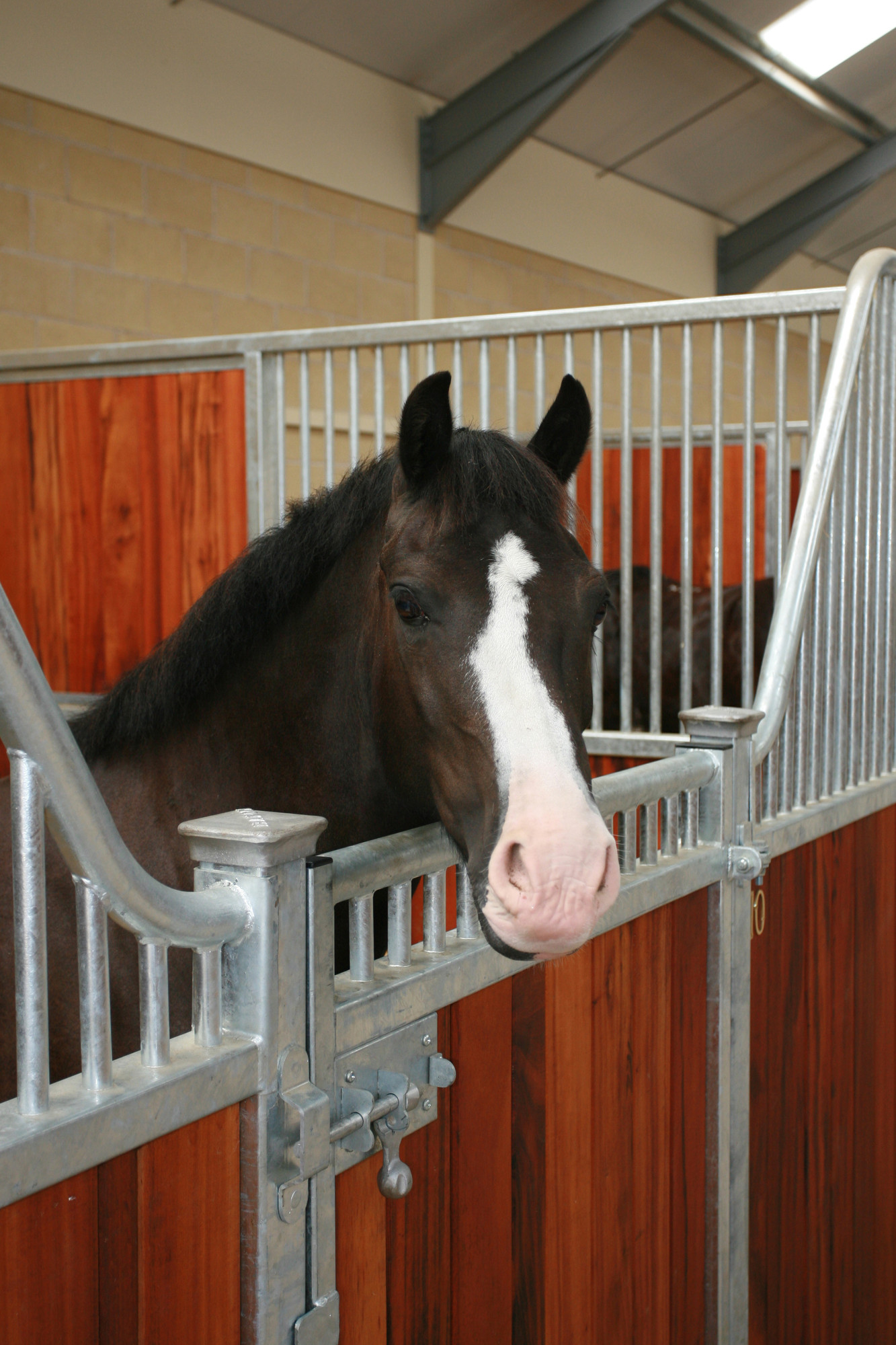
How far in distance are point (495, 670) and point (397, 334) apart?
1.53 meters

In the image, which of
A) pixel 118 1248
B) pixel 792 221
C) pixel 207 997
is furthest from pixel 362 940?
pixel 792 221

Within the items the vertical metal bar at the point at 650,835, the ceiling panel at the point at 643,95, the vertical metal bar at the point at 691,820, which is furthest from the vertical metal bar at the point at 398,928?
the ceiling panel at the point at 643,95

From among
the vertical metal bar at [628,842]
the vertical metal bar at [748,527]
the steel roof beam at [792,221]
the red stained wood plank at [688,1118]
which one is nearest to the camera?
the vertical metal bar at [628,842]

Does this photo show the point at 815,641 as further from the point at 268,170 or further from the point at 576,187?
the point at 576,187

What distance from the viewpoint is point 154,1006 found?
640 millimetres

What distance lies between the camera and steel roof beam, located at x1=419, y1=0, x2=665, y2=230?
16.1ft

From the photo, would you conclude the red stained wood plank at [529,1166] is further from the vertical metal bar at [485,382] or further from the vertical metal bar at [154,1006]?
the vertical metal bar at [485,382]

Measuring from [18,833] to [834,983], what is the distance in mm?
1336

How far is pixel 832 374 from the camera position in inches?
65.0

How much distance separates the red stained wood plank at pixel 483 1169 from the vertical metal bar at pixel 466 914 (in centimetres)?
6

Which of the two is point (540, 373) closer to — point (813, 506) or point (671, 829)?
point (813, 506)

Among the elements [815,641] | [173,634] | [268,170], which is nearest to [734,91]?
[268,170]

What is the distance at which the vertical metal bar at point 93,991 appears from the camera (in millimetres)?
601

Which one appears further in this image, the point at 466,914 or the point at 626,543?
the point at 626,543
